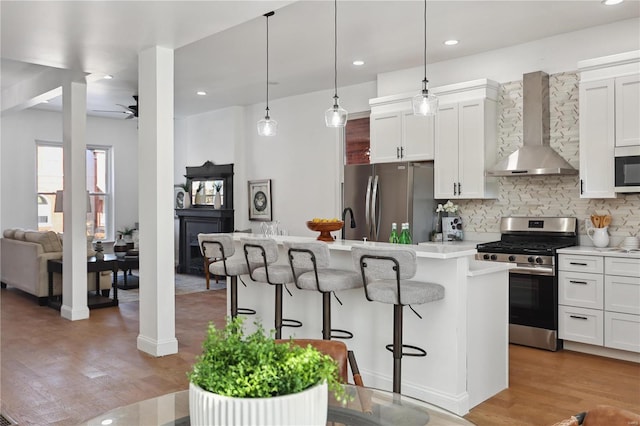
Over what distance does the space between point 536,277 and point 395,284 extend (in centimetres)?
218

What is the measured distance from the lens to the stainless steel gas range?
4.71 meters

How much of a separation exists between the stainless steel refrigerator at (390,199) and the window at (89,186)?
19.4 feet

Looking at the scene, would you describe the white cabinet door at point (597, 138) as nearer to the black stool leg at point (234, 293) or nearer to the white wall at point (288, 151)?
the white wall at point (288, 151)

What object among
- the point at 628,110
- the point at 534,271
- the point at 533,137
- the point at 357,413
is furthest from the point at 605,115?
the point at 357,413

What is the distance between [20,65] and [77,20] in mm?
2905

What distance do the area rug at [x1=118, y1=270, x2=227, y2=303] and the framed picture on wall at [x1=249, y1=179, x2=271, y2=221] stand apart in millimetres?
1229

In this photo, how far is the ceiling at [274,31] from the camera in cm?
385

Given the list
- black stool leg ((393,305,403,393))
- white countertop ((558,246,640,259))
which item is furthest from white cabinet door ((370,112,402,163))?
black stool leg ((393,305,403,393))

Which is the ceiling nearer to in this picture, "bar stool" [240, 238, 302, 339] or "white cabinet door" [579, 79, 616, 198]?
"white cabinet door" [579, 79, 616, 198]

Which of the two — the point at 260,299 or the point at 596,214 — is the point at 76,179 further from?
the point at 596,214

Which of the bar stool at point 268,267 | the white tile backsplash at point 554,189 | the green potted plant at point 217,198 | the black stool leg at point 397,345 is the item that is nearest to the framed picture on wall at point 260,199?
the green potted plant at point 217,198

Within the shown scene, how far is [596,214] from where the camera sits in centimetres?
495

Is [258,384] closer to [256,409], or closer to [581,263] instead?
[256,409]

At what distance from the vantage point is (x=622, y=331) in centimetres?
438
